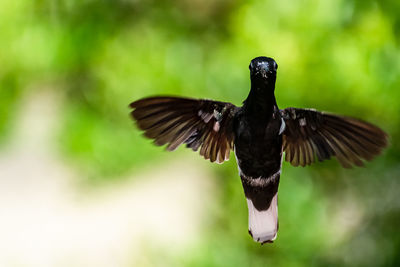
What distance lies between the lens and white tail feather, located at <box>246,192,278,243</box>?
0.33 m

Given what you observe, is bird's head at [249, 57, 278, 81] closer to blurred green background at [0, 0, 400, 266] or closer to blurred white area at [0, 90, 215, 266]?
blurred green background at [0, 0, 400, 266]

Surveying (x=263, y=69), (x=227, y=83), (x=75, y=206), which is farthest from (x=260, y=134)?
(x=75, y=206)

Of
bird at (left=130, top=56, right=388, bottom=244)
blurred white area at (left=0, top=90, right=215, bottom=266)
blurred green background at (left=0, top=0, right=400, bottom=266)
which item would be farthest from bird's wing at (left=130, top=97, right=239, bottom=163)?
blurred white area at (left=0, top=90, right=215, bottom=266)

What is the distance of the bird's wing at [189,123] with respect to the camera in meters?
0.27

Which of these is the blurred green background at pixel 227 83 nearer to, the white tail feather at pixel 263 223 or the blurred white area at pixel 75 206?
the blurred white area at pixel 75 206

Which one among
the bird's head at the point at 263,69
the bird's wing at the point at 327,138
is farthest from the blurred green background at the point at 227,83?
the bird's head at the point at 263,69

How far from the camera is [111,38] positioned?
210 centimetres

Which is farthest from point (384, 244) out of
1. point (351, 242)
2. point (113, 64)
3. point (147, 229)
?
point (113, 64)

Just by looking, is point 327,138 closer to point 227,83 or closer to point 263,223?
point 263,223

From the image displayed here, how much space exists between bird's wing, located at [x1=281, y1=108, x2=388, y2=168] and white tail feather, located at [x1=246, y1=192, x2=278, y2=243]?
1.4 inches

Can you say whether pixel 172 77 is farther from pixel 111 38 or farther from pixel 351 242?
pixel 351 242

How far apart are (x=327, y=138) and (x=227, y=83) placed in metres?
1.15

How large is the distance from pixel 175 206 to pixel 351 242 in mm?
912

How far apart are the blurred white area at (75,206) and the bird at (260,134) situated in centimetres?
159
